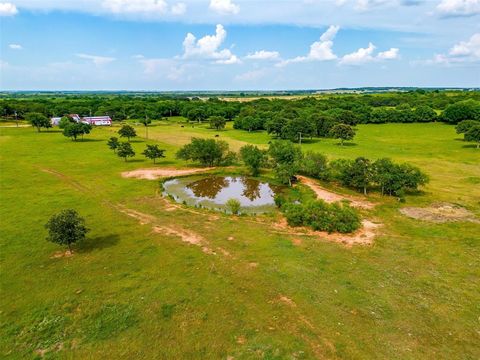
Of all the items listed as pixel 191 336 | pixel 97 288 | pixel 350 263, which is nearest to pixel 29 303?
pixel 97 288

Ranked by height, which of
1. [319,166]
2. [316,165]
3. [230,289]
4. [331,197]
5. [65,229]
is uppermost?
[316,165]

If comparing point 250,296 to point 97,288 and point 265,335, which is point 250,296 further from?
point 97,288

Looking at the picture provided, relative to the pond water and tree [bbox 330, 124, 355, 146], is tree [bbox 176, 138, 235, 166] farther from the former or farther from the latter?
tree [bbox 330, 124, 355, 146]

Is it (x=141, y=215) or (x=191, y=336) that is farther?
(x=141, y=215)

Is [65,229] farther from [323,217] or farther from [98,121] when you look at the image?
[98,121]

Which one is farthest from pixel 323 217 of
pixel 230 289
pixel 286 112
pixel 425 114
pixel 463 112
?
pixel 425 114

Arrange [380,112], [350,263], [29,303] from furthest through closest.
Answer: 1. [380,112]
2. [350,263]
3. [29,303]

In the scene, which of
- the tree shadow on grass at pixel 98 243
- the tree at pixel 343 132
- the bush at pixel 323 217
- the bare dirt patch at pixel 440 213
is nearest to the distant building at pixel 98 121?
the tree at pixel 343 132
